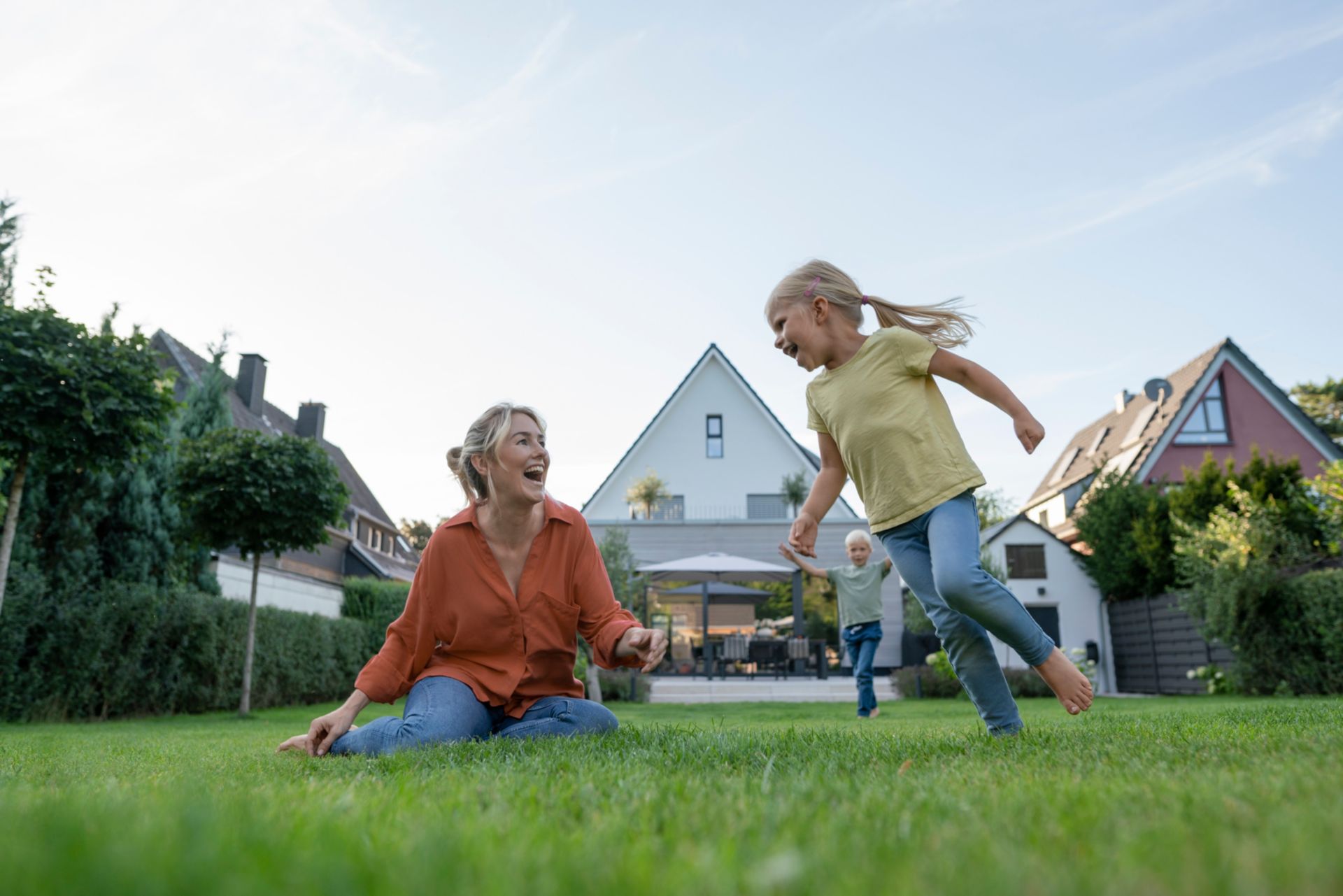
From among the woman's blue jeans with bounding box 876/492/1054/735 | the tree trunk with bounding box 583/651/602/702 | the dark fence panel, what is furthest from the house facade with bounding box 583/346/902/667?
the woman's blue jeans with bounding box 876/492/1054/735

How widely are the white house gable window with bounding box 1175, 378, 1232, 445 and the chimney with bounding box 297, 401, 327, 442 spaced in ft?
83.9

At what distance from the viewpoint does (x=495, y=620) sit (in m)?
3.65

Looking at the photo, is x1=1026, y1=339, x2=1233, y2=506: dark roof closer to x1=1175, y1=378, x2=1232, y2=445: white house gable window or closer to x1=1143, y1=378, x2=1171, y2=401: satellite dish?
x1=1143, y1=378, x2=1171, y2=401: satellite dish

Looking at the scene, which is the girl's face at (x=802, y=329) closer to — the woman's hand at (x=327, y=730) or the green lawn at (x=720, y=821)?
the green lawn at (x=720, y=821)

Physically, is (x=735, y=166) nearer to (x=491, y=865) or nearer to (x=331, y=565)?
(x=491, y=865)

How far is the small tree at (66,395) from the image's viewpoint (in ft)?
24.9

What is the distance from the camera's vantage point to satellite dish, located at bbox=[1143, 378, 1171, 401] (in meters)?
25.9

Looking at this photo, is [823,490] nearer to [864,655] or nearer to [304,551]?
[864,655]

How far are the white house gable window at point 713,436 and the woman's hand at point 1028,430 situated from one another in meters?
23.1

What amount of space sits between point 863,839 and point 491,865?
0.50 m

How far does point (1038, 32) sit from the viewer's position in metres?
9.40

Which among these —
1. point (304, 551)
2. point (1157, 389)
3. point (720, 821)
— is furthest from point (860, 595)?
point (1157, 389)

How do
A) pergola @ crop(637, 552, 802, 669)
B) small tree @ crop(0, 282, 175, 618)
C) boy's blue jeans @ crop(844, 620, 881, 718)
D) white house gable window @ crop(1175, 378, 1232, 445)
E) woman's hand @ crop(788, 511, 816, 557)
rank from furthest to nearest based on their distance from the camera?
white house gable window @ crop(1175, 378, 1232, 445), pergola @ crop(637, 552, 802, 669), boy's blue jeans @ crop(844, 620, 881, 718), small tree @ crop(0, 282, 175, 618), woman's hand @ crop(788, 511, 816, 557)

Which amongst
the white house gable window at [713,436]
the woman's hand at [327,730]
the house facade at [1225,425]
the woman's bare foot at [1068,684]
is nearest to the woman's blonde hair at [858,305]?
the woman's bare foot at [1068,684]
